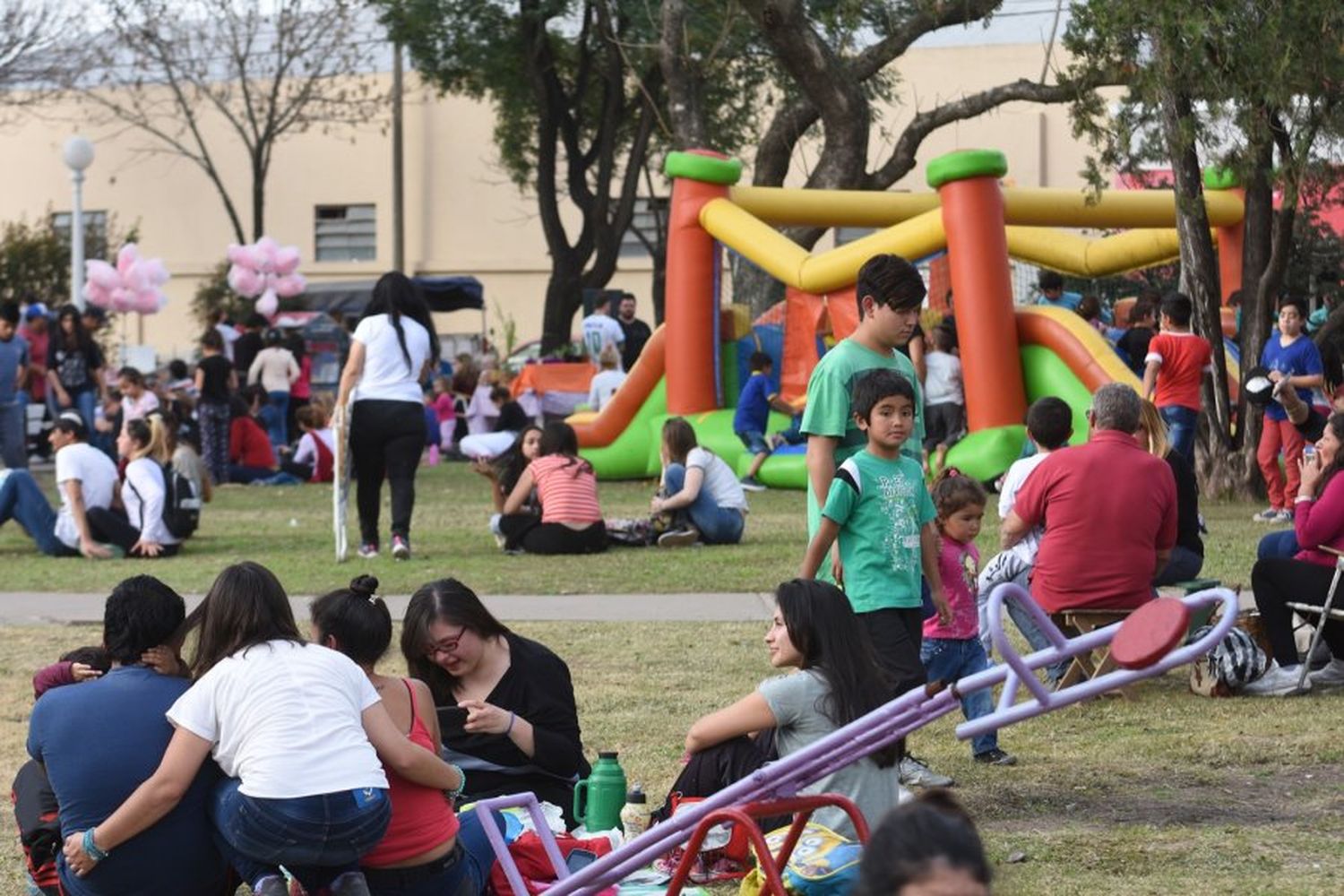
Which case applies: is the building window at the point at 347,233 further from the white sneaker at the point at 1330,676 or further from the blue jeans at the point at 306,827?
the blue jeans at the point at 306,827

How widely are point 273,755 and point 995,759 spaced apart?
330cm

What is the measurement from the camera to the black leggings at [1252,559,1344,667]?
876 cm

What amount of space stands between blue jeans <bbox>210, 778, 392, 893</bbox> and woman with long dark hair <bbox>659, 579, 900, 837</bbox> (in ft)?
3.72

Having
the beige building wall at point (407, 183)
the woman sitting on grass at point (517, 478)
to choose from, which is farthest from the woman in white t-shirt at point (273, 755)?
the beige building wall at point (407, 183)

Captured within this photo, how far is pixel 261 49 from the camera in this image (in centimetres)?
4425

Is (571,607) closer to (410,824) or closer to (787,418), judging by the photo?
(410,824)

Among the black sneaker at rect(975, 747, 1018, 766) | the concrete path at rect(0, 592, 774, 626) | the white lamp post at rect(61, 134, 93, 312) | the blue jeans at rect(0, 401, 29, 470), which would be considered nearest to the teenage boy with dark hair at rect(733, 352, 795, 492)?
the blue jeans at rect(0, 401, 29, 470)

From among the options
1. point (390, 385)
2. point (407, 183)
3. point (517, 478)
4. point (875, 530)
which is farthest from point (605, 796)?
point (407, 183)

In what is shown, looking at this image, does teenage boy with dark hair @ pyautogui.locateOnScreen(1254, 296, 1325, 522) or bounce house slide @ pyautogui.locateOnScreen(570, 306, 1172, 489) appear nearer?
teenage boy with dark hair @ pyautogui.locateOnScreen(1254, 296, 1325, 522)

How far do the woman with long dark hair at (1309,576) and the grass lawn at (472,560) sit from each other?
9.38ft

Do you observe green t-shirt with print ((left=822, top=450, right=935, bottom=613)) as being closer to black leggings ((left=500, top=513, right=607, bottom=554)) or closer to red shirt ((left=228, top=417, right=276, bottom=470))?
black leggings ((left=500, top=513, right=607, bottom=554))

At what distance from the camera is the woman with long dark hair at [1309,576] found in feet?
28.7

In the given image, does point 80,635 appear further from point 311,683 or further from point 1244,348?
point 1244,348

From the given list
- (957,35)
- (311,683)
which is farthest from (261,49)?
(311,683)
